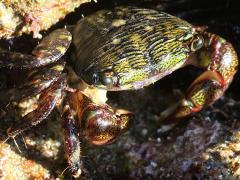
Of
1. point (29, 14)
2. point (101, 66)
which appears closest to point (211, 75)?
point (101, 66)

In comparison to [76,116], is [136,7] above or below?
above

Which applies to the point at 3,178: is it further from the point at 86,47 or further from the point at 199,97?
the point at 199,97

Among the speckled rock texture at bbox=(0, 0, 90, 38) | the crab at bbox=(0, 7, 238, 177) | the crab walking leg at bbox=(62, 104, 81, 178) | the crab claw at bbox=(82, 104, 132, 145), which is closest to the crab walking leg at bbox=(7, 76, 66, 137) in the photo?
the crab at bbox=(0, 7, 238, 177)

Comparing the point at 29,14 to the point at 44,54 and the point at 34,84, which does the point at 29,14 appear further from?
the point at 34,84

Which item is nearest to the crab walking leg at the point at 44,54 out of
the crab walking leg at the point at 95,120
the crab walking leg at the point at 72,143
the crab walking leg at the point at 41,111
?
the crab walking leg at the point at 41,111

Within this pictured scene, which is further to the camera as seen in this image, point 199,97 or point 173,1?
point 173,1

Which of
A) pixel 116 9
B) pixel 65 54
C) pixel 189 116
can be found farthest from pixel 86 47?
pixel 189 116

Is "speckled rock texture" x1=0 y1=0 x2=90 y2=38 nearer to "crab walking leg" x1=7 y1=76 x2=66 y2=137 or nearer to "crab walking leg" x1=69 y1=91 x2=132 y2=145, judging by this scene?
"crab walking leg" x1=7 y1=76 x2=66 y2=137
